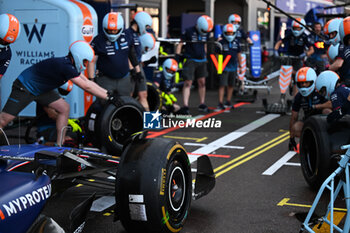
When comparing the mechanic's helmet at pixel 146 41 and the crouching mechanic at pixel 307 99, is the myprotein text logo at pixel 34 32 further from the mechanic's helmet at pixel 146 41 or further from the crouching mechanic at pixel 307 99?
the crouching mechanic at pixel 307 99

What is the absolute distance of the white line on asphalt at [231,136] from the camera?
8.56 meters

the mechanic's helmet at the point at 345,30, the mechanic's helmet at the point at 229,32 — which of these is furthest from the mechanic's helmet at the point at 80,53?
the mechanic's helmet at the point at 229,32

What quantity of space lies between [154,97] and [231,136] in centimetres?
209

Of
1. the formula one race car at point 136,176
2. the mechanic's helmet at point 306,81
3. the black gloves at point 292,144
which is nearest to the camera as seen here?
the formula one race car at point 136,176

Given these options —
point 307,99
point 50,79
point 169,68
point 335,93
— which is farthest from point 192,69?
point 335,93

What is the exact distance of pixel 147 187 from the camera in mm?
4211

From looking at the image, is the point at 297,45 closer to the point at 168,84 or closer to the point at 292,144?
the point at 168,84

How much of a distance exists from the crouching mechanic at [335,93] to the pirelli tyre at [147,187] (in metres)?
2.00

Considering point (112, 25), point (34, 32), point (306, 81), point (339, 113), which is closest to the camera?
point (339, 113)

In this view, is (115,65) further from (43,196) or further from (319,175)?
(43,196)

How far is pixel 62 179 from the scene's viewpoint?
4301mm

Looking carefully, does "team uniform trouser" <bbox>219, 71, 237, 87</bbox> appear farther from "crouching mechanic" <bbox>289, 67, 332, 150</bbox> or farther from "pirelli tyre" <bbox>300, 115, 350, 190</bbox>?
"pirelli tyre" <bbox>300, 115, 350, 190</bbox>

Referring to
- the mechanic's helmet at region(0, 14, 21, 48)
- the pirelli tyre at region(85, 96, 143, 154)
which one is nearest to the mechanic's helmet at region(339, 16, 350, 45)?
the pirelli tyre at region(85, 96, 143, 154)

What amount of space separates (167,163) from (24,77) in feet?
11.8
